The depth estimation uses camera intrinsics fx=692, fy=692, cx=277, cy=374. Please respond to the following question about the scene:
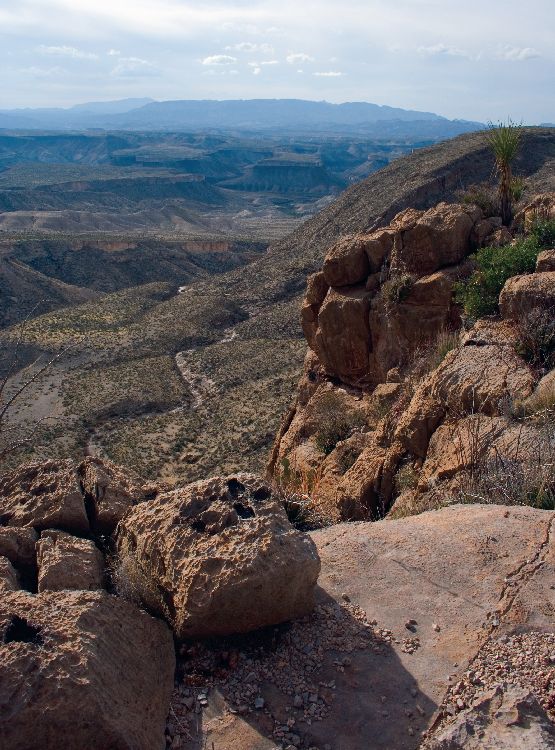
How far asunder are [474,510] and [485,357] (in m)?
3.08

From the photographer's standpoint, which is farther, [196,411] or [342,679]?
[196,411]

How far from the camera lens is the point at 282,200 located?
148500 millimetres

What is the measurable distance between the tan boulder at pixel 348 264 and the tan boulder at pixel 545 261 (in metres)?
4.51

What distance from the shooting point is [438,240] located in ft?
41.4

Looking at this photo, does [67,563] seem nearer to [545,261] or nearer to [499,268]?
[545,261]

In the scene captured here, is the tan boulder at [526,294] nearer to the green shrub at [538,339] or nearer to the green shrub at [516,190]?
the green shrub at [538,339]

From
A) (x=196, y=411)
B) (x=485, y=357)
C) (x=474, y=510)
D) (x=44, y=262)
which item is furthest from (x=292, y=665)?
(x=44, y=262)

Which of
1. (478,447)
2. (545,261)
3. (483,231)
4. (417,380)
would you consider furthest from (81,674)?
(483,231)

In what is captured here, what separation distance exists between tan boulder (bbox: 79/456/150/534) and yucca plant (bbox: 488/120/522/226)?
9517 millimetres

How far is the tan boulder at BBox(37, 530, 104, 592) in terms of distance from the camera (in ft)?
16.4

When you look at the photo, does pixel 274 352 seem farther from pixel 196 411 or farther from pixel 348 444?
pixel 348 444

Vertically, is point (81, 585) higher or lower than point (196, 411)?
higher

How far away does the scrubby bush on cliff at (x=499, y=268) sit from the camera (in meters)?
10.6

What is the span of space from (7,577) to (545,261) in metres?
8.29
